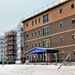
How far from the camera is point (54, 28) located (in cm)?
5362

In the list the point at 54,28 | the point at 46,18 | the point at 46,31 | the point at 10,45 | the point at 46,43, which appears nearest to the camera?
the point at 54,28

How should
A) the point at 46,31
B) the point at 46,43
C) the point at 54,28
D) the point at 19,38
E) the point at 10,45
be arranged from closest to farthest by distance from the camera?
the point at 54,28 < the point at 46,43 < the point at 46,31 < the point at 19,38 < the point at 10,45

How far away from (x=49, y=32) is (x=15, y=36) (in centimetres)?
5531

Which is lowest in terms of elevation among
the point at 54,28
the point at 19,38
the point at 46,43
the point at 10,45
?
the point at 46,43

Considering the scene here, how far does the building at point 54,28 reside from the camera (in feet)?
158

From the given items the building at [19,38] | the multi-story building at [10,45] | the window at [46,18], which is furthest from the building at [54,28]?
the multi-story building at [10,45]

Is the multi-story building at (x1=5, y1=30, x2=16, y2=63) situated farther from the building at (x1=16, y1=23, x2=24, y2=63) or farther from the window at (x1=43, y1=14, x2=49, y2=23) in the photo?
the window at (x1=43, y1=14, x2=49, y2=23)

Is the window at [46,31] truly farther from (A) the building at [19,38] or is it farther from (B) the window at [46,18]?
(A) the building at [19,38]

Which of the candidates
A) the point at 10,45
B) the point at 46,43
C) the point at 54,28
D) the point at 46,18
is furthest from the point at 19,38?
the point at 54,28

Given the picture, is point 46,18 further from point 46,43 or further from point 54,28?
point 46,43

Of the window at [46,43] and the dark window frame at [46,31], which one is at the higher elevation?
the dark window frame at [46,31]

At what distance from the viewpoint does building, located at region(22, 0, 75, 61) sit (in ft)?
→ 158

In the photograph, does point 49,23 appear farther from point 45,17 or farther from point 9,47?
point 9,47

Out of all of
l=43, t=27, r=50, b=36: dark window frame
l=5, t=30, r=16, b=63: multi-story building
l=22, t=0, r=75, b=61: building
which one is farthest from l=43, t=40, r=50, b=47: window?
l=5, t=30, r=16, b=63: multi-story building
